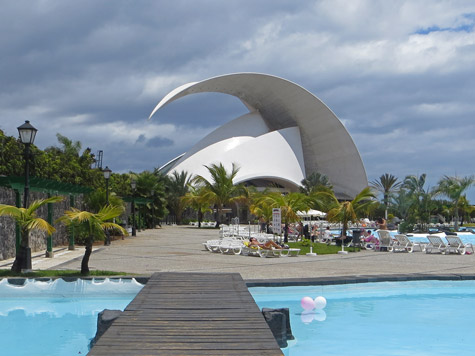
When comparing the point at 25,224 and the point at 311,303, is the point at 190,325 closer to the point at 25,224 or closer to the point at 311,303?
the point at 311,303

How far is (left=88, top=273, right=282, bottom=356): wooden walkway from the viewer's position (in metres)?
3.43

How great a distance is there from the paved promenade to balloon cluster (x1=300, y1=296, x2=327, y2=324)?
1.66m

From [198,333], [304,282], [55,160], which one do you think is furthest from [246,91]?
[198,333]

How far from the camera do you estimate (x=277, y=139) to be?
161ft

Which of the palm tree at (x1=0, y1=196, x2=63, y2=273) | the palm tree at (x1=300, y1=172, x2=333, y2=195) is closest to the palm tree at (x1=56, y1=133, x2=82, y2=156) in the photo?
the palm tree at (x1=300, y1=172, x2=333, y2=195)

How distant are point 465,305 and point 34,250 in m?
9.90

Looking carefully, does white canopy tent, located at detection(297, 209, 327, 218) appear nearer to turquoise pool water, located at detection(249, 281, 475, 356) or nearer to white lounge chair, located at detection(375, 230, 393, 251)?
white lounge chair, located at detection(375, 230, 393, 251)

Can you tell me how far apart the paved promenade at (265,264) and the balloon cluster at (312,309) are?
1663 millimetres

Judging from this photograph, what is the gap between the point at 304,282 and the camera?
8234mm

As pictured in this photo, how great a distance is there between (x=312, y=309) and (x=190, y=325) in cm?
357

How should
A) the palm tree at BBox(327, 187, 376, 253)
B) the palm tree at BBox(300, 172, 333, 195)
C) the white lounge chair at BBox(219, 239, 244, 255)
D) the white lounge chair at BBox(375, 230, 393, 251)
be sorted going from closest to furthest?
the white lounge chair at BBox(219, 239, 244, 255) < the white lounge chair at BBox(375, 230, 393, 251) < the palm tree at BBox(327, 187, 376, 253) < the palm tree at BBox(300, 172, 333, 195)

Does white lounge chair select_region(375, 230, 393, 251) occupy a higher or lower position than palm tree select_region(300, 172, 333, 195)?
lower

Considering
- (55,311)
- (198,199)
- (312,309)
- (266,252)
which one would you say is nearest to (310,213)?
(266,252)

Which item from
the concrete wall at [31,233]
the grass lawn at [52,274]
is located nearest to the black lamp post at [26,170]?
the grass lawn at [52,274]
